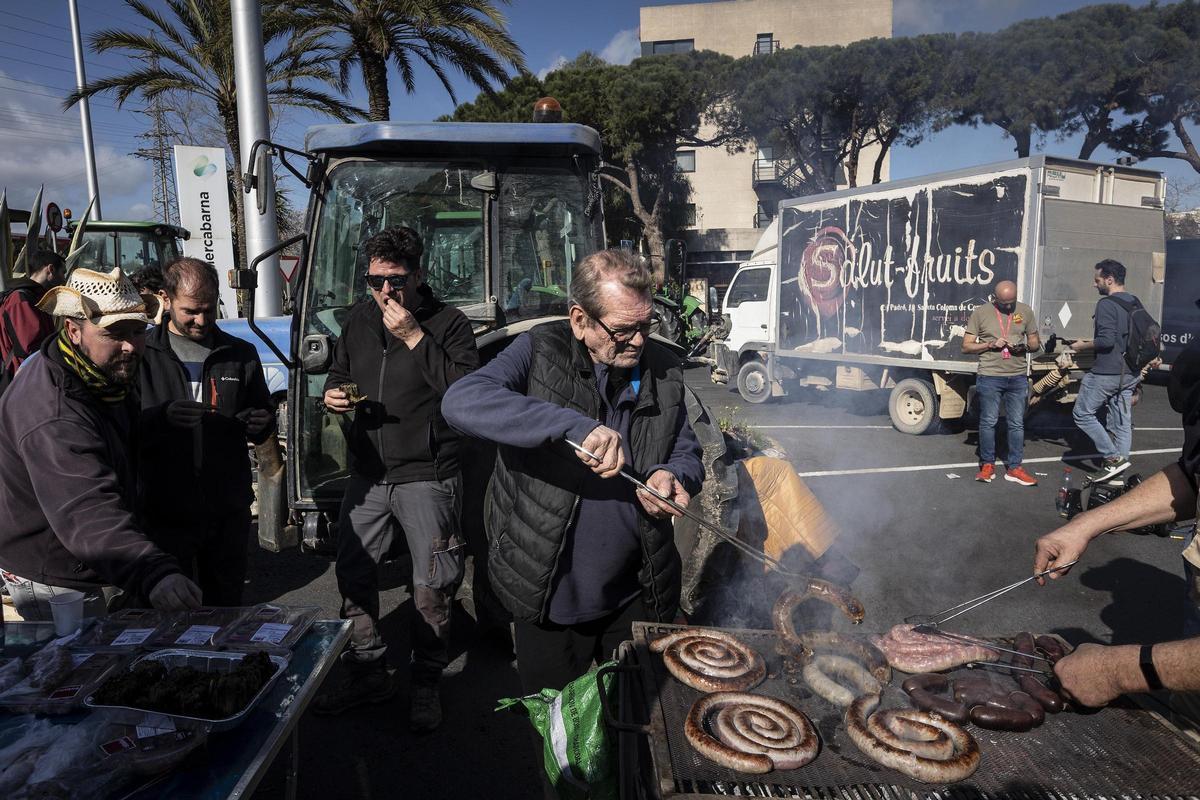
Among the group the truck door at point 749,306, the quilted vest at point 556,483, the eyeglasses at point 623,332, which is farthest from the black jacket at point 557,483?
the truck door at point 749,306

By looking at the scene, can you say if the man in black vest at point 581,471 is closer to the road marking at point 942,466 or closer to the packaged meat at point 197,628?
the packaged meat at point 197,628

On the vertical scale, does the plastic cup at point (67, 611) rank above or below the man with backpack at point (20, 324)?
below

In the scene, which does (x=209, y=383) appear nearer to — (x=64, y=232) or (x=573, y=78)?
(x=64, y=232)

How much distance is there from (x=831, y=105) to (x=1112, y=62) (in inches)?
408

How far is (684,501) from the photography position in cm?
249

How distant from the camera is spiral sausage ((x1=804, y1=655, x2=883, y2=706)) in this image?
2.31 meters

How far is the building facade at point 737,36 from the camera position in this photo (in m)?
38.2

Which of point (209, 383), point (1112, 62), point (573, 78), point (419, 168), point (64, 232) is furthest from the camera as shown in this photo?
point (573, 78)

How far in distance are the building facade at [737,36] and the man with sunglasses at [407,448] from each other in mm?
35480

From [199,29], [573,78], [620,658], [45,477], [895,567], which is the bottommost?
[895,567]

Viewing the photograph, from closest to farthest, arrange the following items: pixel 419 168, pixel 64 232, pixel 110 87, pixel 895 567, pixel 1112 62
Answer: pixel 419 168 → pixel 895 567 → pixel 64 232 → pixel 110 87 → pixel 1112 62

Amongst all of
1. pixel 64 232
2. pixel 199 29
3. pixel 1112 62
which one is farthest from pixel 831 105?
pixel 64 232

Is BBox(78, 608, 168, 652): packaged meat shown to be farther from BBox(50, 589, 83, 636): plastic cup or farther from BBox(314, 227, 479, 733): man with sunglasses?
BBox(314, 227, 479, 733): man with sunglasses

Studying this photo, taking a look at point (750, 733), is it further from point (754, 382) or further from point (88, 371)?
point (754, 382)
